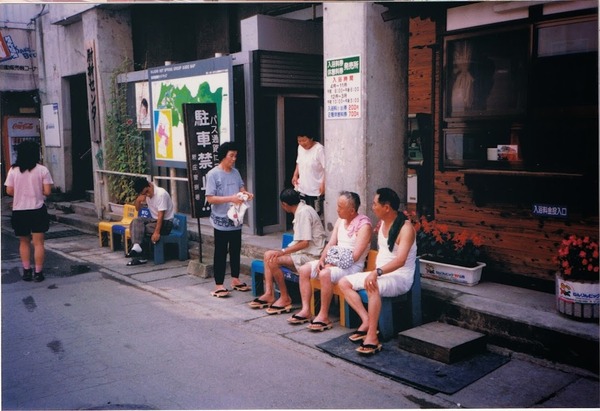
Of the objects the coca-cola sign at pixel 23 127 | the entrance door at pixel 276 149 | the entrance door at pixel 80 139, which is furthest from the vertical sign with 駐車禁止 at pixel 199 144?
the coca-cola sign at pixel 23 127

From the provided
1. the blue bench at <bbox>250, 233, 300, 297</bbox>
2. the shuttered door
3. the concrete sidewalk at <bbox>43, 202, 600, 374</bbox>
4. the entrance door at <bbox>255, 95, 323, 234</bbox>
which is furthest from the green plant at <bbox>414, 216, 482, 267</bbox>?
the shuttered door

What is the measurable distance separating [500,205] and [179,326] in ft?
12.7

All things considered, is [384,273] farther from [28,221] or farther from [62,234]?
[62,234]

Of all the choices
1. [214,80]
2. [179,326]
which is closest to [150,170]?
[214,80]

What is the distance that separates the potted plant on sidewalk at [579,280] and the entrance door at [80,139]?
43.0ft

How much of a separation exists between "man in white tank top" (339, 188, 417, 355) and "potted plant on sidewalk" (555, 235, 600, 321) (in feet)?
4.63

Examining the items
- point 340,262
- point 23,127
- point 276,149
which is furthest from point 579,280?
point 23,127

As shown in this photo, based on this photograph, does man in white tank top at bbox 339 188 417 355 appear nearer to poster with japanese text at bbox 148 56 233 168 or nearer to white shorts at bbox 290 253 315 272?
white shorts at bbox 290 253 315 272

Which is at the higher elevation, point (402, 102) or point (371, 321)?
point (402, 102)

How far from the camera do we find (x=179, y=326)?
6.84 meters

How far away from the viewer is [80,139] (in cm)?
1588

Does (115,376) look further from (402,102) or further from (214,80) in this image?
(214,80)

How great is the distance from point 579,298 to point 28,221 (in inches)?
285

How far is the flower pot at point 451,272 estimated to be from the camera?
22.1ft
